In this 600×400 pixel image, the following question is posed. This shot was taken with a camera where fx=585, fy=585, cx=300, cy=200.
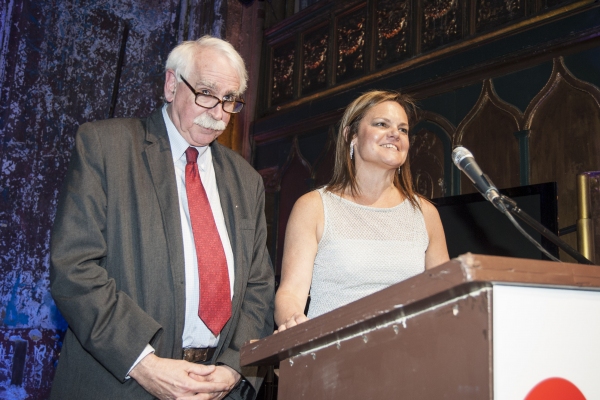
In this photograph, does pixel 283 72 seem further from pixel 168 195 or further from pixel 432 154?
pixel 168 195

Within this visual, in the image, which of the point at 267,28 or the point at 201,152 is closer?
the point at 201,152

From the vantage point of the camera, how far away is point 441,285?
866 millimetres

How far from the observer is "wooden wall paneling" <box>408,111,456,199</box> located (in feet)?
13.8

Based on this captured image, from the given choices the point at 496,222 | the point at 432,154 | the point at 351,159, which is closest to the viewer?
the point at 351,159

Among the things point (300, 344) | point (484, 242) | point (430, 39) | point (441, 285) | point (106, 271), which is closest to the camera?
point (441, 285)

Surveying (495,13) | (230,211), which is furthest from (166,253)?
(495,13)

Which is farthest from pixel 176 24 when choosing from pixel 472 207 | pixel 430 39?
pixel 472 207

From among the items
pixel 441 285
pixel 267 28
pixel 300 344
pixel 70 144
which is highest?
pixel 267 28

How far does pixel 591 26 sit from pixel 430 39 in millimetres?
1317

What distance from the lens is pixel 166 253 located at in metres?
1.81

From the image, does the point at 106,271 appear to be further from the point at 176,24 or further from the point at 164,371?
the point at 176,24

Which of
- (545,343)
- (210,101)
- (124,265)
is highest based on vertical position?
(210,101)

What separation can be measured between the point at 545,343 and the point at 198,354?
1.18 meters

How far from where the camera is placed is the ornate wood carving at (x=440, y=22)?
14.1 ft
